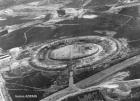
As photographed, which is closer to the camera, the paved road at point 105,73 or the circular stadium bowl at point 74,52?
the paved road at point 105,73

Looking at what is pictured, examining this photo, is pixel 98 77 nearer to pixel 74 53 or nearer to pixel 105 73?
pixel 105 73

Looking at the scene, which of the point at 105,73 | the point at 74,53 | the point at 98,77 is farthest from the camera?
the point at 74,53

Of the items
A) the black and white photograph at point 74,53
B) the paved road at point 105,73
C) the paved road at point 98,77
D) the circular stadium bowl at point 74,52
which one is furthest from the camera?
the circular stadium bowl at point 74,52

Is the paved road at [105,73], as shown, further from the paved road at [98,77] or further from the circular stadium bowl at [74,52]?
the circular stadium bowl at [74,52]

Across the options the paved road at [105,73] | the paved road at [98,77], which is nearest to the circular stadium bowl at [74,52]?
the paved road at [105,73]

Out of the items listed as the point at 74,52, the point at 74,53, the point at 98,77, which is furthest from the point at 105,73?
the point at 74,52

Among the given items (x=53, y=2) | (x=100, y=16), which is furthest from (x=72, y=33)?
(x=53, y=2)

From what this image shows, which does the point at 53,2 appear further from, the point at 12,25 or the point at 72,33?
the point at 72,33

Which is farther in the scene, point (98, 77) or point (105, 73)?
point (105, 73)

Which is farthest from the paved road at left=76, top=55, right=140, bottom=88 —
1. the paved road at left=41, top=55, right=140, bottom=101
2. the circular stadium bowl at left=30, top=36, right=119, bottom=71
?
the circular stadium bowl at left=30, top=36, right=119, bottom=71
